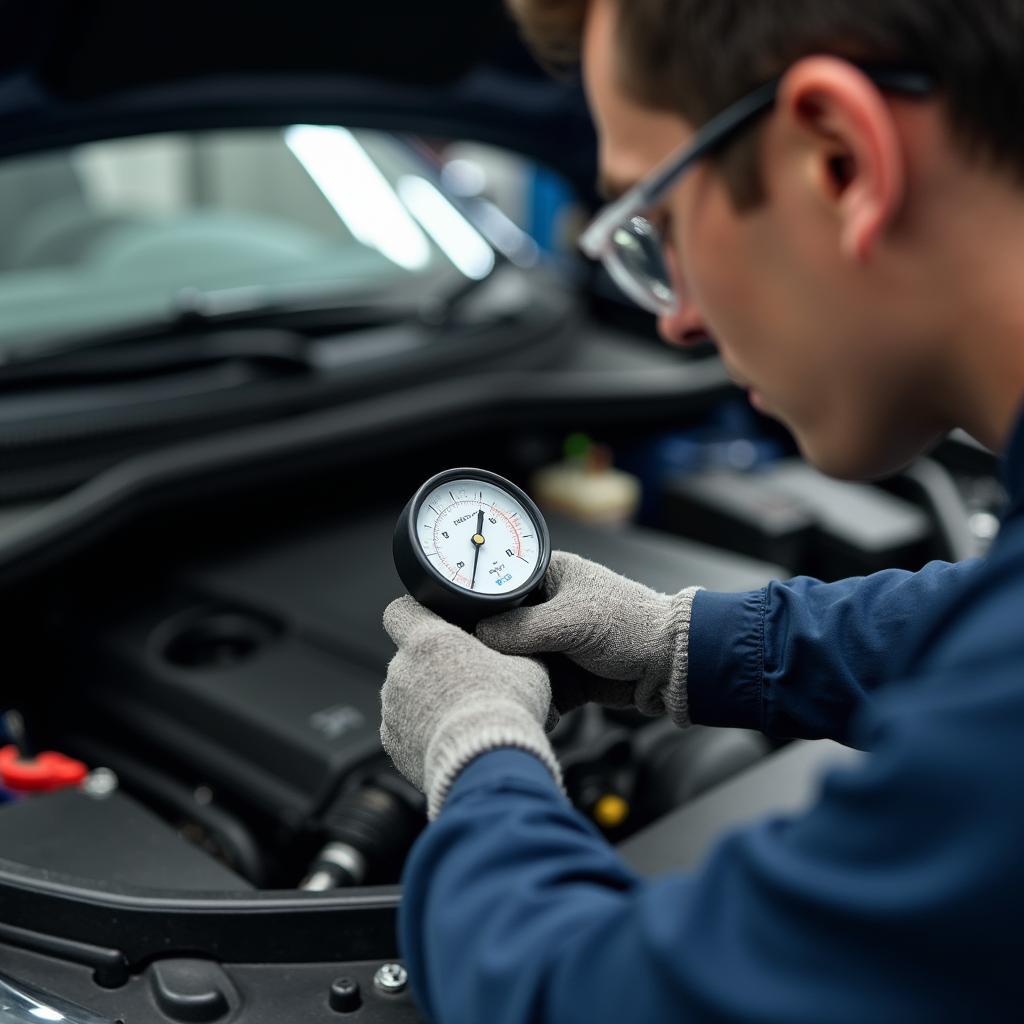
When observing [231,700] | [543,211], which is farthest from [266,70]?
[543,211]

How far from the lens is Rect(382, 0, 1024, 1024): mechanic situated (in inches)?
20.3

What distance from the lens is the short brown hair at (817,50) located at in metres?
0.61

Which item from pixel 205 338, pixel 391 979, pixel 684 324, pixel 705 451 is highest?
pixel 684 324

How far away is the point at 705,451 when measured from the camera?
197cm

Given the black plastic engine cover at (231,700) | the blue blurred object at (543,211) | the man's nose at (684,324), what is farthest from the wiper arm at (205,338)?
the blue blurred object at (543,211)

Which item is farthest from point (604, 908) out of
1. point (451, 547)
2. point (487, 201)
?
point (487, 201)

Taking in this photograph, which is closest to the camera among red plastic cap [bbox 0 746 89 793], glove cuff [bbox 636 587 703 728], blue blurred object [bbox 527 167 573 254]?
glove cuff [bbox 636 587 703 728]

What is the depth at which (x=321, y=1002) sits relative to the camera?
899mm

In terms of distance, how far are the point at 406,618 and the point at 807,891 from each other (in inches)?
15.3

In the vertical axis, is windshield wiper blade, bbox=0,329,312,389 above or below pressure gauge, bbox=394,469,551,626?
below

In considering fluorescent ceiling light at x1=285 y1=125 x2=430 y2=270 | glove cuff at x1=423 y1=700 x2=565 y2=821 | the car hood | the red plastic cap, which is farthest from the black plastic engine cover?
fluorescent ceiling light at x1=285 y1=125 x2=430 y2=270

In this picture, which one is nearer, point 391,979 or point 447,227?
point 391,979

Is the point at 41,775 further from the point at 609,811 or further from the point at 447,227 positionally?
the point at 447,227

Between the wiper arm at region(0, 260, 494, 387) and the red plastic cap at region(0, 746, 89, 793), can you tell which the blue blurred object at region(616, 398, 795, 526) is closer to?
the wiper arm at region(0, 260, 494, 387)
